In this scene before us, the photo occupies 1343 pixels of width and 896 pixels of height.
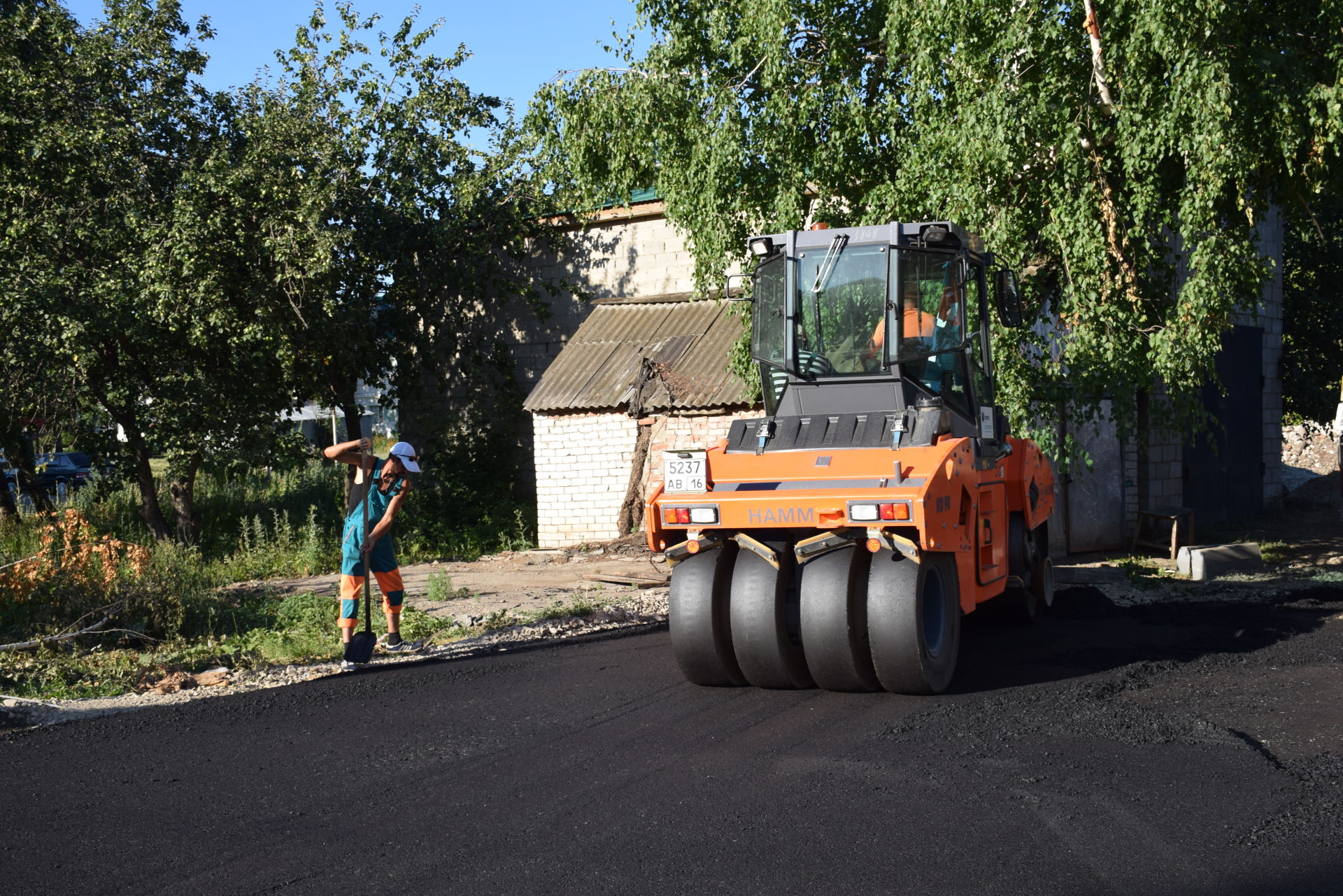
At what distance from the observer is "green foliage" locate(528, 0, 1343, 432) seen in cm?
1010

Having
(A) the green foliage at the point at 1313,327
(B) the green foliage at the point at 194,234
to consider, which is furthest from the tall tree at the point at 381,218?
(A) the green foliage at the point at 1313,327

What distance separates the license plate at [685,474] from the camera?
7.36 metres

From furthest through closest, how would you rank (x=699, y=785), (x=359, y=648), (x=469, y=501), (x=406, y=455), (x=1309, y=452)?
(x=1309, y=452) < (x=469, y=501) < (x=406, y=455) < (x=359, y=648) < (x=699, y=785)

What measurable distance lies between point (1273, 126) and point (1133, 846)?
7.79 metres

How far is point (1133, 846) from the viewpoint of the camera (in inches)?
183

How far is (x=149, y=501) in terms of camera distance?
1645 centimetres

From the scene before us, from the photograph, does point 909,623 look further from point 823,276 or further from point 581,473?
point 581,473

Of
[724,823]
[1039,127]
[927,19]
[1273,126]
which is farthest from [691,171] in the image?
[724,823]

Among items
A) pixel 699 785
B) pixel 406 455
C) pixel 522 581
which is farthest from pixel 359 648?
pixel 522 581

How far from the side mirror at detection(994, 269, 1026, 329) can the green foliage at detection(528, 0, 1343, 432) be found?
2251 mm

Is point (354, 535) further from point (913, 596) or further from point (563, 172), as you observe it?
point (563, 172)

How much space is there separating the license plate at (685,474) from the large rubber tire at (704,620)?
1.74 ft

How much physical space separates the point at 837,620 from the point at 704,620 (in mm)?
891

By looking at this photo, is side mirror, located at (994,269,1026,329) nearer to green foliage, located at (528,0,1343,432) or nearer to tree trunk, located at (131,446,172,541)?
green foliage, located at (528,0,1343,432)
